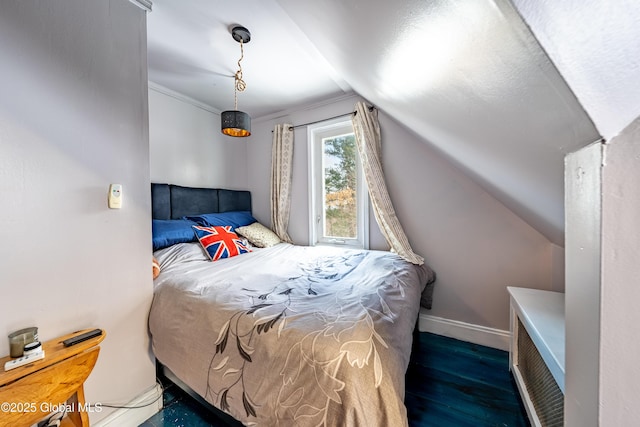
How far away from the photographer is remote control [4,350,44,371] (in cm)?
89

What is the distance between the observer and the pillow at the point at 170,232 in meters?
1.97

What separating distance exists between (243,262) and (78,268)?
1.00 metres

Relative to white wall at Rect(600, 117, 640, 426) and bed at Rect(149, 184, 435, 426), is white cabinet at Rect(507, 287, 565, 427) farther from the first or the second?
white wall at Rect(600, 117, 640, 426)

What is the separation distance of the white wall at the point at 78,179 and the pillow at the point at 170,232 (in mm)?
596

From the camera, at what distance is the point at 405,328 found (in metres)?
1.13

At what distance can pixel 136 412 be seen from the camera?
52.9 inches

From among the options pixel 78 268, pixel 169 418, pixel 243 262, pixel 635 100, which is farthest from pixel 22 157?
pixel 635 100

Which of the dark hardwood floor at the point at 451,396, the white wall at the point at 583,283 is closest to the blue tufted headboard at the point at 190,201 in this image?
the dark hardwood floor at the point at 451,396

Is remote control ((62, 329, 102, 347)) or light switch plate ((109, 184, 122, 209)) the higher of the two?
light switch plate ((109, 184, 122, 209))

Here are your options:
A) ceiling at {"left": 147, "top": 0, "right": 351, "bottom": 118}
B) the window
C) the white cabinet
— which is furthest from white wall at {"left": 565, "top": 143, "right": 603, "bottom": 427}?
the window

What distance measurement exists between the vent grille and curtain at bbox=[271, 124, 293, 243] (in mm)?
2343

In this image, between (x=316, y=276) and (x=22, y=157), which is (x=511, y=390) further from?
(x=22, y=157)

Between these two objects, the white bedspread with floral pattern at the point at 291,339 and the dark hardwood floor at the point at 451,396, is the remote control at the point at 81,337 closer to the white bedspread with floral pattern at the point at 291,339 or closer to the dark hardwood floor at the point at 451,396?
the white bedspread with floral pattern at the point at 291,339

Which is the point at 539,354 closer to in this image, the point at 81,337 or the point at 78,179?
the point at 81,337
